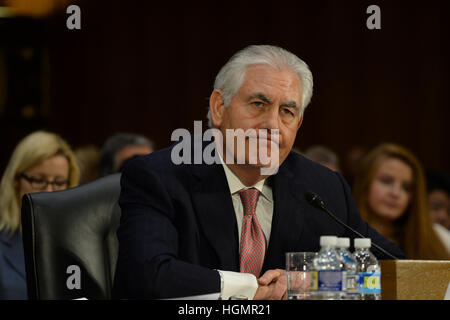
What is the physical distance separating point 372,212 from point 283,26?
142 inches

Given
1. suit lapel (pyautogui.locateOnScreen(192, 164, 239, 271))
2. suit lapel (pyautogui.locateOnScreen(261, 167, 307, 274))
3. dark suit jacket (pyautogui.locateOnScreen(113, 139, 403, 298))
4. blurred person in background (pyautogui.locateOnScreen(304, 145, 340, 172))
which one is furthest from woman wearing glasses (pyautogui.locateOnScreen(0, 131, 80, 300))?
blurred person in background (pyautogui.locateOnScreen(304, 145, 340, 172))

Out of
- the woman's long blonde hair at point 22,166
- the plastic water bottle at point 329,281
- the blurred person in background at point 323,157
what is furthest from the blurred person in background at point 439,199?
the plastic water bottle at point 329,281

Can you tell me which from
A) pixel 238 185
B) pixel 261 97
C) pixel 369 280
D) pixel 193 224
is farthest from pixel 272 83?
pixel 369 280

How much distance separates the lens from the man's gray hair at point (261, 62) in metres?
2.13

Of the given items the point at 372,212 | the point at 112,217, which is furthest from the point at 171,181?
the point at 372,212

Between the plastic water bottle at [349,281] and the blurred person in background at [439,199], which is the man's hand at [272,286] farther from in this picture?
the blurred person in background at [439,199]

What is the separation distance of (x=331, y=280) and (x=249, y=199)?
2.12ft

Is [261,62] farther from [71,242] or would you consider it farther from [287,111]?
[71,242]

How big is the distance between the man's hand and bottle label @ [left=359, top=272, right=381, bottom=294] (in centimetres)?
29

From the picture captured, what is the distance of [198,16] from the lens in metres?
6.91

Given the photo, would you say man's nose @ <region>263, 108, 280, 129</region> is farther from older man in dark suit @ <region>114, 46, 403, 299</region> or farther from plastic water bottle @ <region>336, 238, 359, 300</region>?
plastic water bottle @ <region>336, 238, 359, 300</region>

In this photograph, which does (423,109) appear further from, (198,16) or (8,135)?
(8,135)

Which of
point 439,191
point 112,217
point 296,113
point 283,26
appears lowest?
point 439,191

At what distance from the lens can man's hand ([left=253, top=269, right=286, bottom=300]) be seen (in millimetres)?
1849
